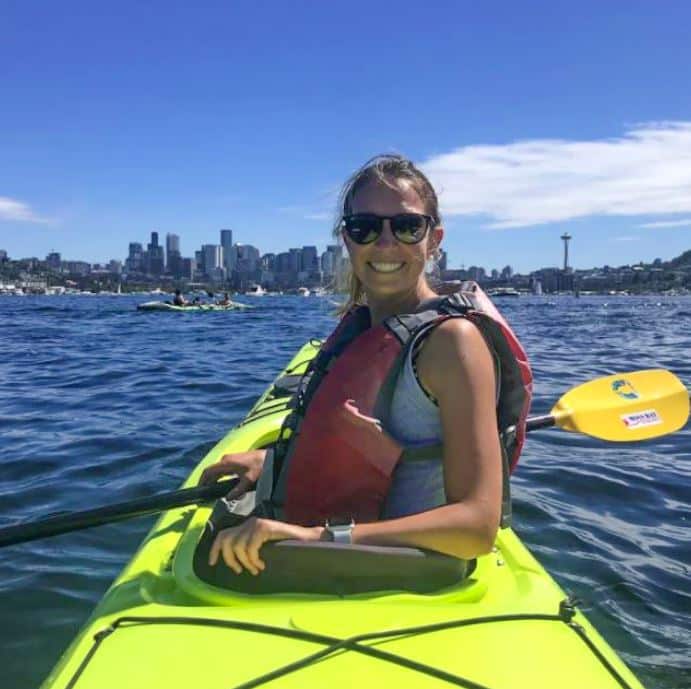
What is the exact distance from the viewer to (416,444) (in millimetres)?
2141

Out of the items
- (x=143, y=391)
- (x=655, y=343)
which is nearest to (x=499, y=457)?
(x=143, y=391)

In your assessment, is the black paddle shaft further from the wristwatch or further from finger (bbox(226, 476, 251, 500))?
the wristwatch

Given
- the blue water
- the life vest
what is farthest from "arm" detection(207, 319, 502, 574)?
the blue water

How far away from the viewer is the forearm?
1.92 meters

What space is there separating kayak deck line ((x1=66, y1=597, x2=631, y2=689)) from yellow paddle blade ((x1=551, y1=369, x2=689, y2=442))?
2.43m

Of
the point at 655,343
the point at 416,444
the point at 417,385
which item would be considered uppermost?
the point at 417,385

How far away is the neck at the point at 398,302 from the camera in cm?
242

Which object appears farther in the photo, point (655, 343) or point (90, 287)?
point (90, 287)

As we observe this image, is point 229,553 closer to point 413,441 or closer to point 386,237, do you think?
point 413,441

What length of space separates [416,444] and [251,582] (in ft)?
2.20

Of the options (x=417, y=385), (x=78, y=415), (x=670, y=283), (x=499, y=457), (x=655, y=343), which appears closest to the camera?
(x=499, y=457)

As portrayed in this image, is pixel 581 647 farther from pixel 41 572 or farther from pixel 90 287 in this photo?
pixel 90 287


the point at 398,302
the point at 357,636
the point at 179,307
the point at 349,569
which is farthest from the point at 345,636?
the point at 179,307

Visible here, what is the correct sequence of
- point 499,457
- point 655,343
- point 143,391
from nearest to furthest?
point 499,457 < point 143,391 < point 655,343
